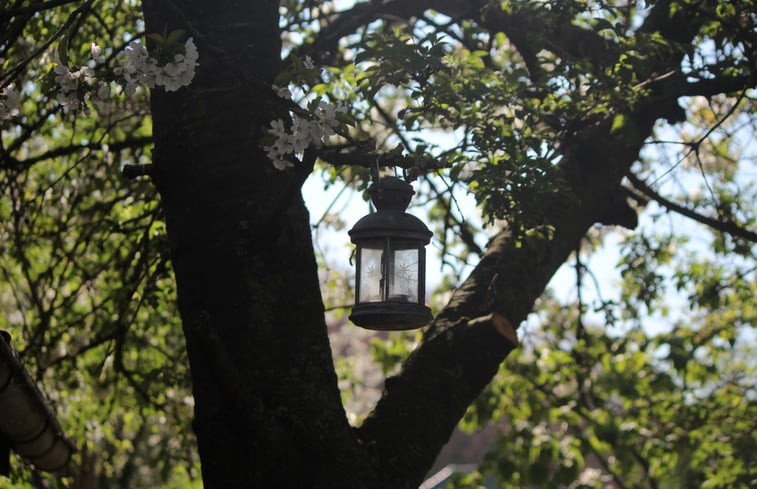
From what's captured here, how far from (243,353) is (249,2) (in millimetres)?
1728

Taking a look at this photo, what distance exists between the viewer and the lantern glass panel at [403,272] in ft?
12.8

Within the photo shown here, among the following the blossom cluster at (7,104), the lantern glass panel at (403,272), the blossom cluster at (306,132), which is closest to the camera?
the blossom cluster at (306,132)

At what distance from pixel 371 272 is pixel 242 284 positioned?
54 centimetres

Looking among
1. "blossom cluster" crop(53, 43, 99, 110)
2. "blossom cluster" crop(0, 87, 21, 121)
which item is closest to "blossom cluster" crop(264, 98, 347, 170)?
"blossom cluster" crop(53, 43, 99, 110)

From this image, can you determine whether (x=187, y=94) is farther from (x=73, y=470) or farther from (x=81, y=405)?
(x=73, y=470)

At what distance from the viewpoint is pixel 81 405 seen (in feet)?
31.3

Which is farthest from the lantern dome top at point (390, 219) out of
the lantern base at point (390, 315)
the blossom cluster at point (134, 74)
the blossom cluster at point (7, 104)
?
the blossom cluster at point (7, 104)

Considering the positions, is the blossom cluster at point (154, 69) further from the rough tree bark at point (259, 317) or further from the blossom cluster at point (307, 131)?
the blossom cluster at point (307, 131)

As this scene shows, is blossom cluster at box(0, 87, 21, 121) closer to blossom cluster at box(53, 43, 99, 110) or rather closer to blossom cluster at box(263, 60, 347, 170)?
blossom cluster at box(53, 43, 99, 110)

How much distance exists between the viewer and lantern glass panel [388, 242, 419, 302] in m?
3.92

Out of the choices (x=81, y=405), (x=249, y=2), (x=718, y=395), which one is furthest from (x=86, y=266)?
(x=718, y=395)

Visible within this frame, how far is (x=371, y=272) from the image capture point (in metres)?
3.96

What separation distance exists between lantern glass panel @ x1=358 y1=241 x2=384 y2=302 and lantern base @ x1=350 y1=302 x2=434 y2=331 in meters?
0.06

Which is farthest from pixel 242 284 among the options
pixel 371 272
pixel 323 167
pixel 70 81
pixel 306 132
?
pixel 323 167
